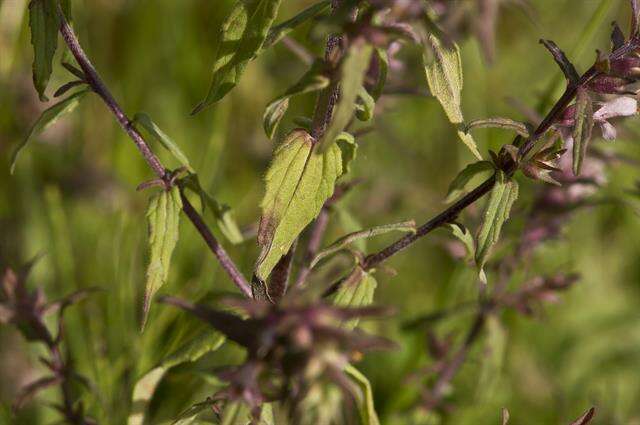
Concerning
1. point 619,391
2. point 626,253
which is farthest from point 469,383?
point 626,253

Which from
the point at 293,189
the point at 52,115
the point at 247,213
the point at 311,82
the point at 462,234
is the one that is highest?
the point at 52,115

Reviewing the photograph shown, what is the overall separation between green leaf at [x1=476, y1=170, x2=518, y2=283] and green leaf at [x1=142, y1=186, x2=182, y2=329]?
43cm

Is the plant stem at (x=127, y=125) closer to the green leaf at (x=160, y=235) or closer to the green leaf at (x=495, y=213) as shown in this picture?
the green leaf at (x=160, y=235)

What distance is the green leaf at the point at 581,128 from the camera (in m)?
0.98

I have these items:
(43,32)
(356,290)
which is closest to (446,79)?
(356,290)

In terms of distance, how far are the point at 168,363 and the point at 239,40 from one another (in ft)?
1.61

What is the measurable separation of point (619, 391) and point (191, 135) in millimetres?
1553

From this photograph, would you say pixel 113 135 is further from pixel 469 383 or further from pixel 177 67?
pixel 469 383

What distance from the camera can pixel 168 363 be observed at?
120 cm

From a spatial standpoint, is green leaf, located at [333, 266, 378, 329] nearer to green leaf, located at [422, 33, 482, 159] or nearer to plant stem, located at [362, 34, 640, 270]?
plant stem, located at [362, 34, 640, 270]

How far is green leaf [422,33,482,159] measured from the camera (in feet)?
3.67

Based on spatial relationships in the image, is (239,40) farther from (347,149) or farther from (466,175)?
(466,175)

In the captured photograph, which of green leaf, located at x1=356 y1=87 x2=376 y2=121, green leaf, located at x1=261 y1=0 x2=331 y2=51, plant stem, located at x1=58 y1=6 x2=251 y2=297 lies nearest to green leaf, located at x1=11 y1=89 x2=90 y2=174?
plant stem, located at x1=58 y1=6 x2=251 y2=297

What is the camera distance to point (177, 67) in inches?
108
